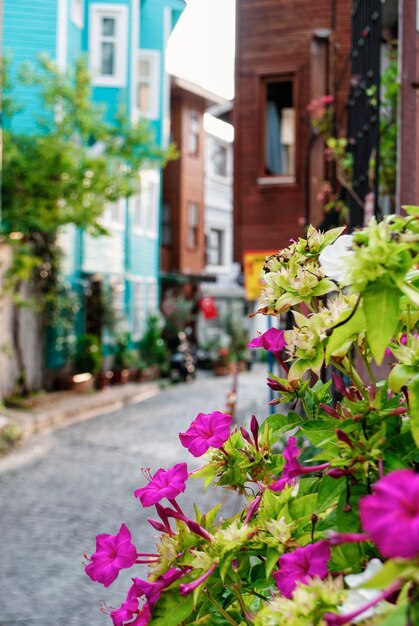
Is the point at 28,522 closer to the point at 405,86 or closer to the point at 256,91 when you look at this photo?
the point at 405,86

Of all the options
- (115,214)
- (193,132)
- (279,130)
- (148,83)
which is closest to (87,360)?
(115,214)

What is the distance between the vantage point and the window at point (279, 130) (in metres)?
11.8

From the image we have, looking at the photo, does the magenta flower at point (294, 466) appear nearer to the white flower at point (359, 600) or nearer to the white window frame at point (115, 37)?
the white flower at point (359, 600)

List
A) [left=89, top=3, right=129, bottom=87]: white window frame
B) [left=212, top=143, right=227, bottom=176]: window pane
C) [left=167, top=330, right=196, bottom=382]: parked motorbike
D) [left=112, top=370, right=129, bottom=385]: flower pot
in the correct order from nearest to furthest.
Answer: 1. [left=89, top=3, right=129, bottom=87]: white window frame
2. [left=112, top=370, right=129, bottom=385]: flower pot
3. [left=167, top=330, right=196, bottom=382]: parked motorbike
4. [left=212, top=143, right=227, bottom=176]: window pane

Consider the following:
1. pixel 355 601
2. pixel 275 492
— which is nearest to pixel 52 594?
pixel 275 492

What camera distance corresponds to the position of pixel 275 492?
118 cm

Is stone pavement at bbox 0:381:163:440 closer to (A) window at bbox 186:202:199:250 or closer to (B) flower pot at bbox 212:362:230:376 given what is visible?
(B) flower pot at bbox 212:362:230:376

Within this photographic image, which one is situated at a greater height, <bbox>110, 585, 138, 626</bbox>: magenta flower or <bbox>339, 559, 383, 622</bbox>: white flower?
<bbox>339, 559, 383, 622</bbox>: white flower

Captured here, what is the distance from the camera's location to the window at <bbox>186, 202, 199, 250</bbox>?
3139 centimetres

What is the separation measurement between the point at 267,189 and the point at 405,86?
26.1 ft

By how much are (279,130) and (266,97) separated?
50cm

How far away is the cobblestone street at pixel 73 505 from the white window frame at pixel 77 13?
27.1ft

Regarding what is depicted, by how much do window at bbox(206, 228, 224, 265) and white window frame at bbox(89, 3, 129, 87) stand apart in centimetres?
1603

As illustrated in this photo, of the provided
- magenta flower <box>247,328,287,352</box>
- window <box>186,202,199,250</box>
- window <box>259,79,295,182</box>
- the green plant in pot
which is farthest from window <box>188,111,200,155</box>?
magenta flower <box>247,328,287,352</box>
